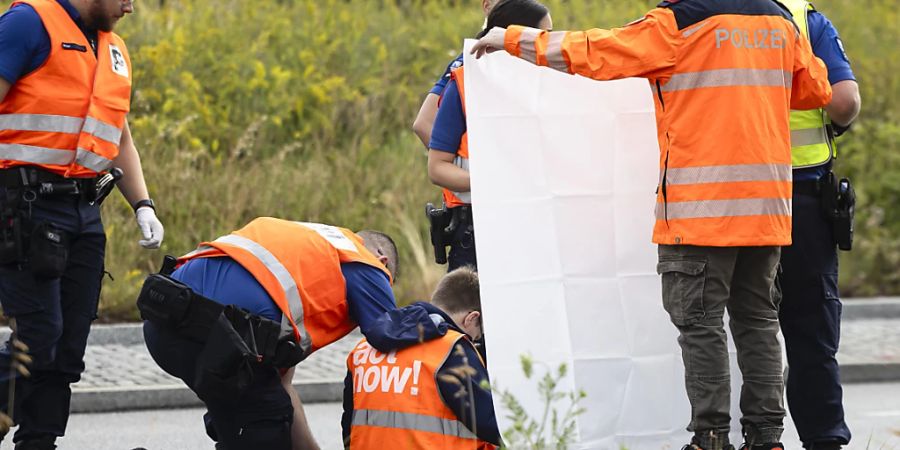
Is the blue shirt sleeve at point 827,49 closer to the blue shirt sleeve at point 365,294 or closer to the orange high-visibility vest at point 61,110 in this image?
the blue shirt sleeve at point 365,294

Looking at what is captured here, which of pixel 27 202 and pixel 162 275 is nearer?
pixel 162 275

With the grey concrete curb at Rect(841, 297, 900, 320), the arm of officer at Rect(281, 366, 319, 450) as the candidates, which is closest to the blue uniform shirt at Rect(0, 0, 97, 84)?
the arm of officer at Rect(281, 366, 319, 450)

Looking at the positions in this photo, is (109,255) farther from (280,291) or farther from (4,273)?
(280,291)

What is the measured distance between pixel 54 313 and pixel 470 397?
1640 mm

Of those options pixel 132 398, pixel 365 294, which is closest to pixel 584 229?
pixel 365 294

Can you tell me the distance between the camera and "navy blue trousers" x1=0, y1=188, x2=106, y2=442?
4961 mm

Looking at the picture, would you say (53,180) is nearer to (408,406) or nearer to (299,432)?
(299,432)

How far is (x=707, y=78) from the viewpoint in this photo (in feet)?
14.9

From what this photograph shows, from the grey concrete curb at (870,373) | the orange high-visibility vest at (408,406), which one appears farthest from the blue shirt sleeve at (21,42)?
the grey concrete curb at (870,373)

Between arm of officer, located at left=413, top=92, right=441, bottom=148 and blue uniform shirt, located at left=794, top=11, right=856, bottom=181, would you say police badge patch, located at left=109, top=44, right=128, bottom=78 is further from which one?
blue uniform shirt, located at left=794, top=11, right=856, bottom=181

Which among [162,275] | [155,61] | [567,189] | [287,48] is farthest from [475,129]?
[287,48]

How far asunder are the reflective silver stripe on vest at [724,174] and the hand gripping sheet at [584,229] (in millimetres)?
501

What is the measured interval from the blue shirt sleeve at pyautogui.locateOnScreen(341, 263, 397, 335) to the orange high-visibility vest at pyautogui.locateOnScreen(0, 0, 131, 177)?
114cm

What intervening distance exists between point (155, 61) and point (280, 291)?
725cm
